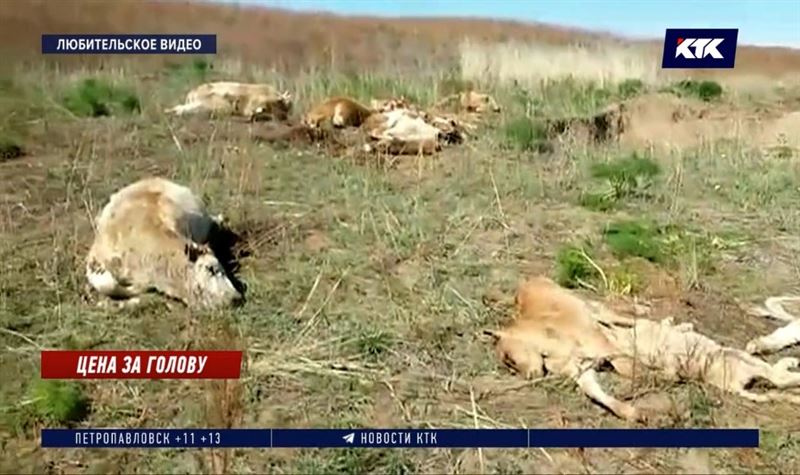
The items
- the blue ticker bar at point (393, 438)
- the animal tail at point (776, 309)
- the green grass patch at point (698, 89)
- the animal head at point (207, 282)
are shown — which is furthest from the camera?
the green grass patch at point (698, 89)

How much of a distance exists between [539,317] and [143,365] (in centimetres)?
160

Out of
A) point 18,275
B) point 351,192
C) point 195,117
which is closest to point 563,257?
point 351,192

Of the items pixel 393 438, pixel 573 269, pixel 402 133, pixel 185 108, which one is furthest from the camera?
pixel 185 108

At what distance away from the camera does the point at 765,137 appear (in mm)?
8875

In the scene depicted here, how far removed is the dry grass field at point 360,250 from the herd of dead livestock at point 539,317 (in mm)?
83

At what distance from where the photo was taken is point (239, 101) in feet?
28.2

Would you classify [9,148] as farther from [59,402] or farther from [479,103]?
[479,103]

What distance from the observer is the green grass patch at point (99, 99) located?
25.0 feet

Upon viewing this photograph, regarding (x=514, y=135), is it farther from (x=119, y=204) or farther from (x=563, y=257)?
A: (x=119, y=204)

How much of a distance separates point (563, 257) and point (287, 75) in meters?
5.15

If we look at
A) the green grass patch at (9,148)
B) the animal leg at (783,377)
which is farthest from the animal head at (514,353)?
the green grass patch at (9,148)

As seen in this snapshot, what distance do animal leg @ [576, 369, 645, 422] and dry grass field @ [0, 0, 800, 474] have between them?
0.05 metres

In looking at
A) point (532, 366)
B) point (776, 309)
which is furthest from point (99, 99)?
point (776, 309)

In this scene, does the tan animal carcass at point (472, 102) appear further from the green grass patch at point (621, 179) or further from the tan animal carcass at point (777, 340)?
the tan animal carcass at point (777, 340)
